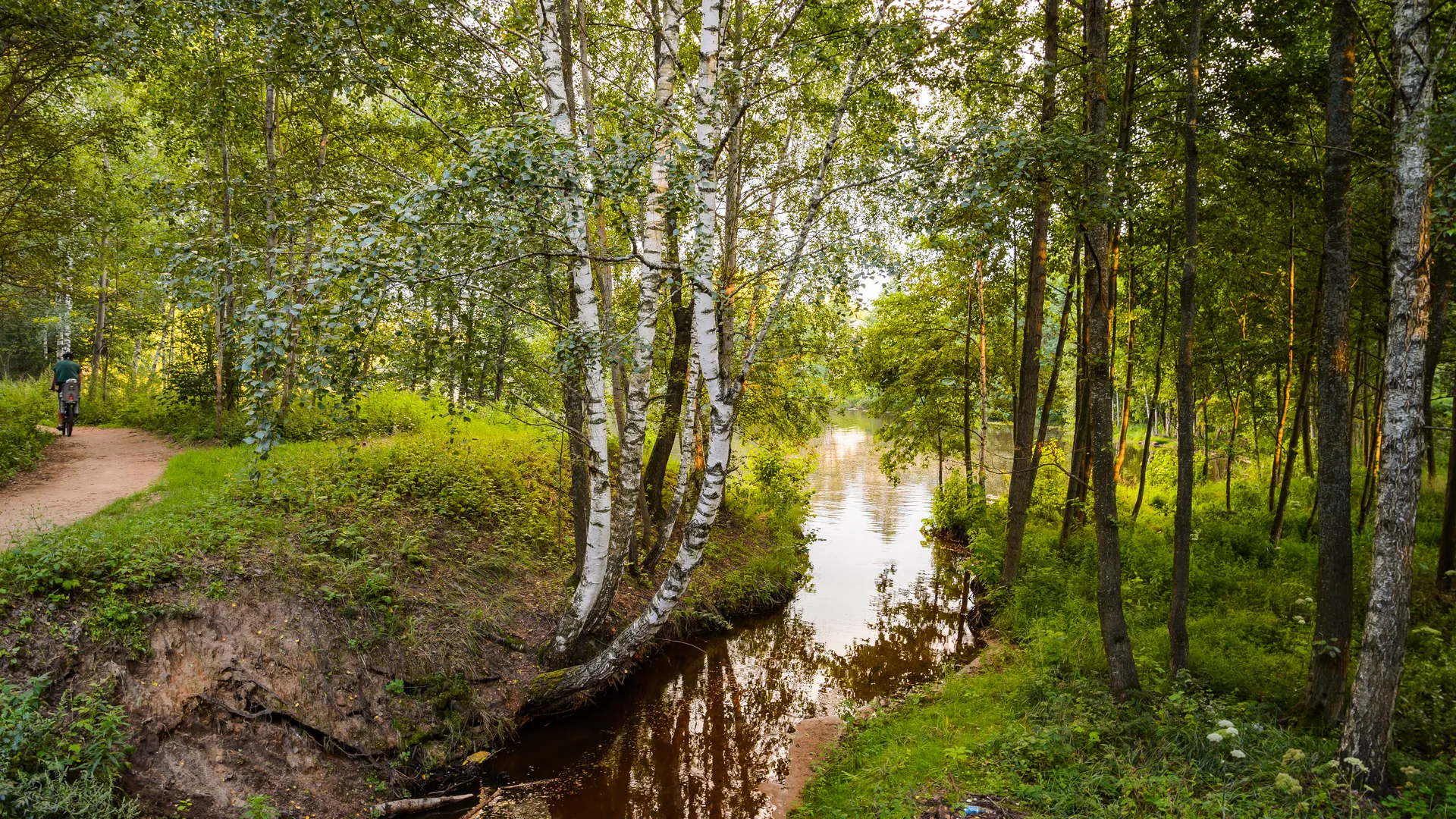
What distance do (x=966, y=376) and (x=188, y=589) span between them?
52.9 feet

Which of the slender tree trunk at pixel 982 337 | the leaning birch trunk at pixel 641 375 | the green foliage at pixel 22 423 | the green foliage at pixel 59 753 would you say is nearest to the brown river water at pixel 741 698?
the leaning birch trunk at pixel 641 375

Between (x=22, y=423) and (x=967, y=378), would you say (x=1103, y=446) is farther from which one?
(x=22, y=423)

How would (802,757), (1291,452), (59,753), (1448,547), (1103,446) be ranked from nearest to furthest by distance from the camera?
(59,753), (1103,446), (802,757), (1448,547), (1291,452)

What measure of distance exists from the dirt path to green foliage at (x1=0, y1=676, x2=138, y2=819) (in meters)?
2.26

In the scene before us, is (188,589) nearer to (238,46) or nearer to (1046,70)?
(238,46)

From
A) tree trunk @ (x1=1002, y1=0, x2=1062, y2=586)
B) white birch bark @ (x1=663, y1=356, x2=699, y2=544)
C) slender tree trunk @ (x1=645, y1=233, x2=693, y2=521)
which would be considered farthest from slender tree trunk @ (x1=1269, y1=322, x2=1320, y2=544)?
slender tree trunk @ (x1=645, y1=233, x2=693, y2=521)

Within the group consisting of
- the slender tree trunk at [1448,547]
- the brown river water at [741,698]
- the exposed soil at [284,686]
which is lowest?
the brown river water at [741,698]

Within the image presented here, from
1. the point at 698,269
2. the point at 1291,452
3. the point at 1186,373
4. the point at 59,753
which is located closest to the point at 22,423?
the point at 59,753

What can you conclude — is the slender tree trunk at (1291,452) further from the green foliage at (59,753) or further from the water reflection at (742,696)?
the green foliage at (59,753)

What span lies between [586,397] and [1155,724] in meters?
6.76

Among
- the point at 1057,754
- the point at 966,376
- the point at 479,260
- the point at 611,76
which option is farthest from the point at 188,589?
the point at 966,376

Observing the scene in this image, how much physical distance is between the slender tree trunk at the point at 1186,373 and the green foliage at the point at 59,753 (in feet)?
31.2

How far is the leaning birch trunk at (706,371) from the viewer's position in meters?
6.32

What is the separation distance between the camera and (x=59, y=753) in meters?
4.71
